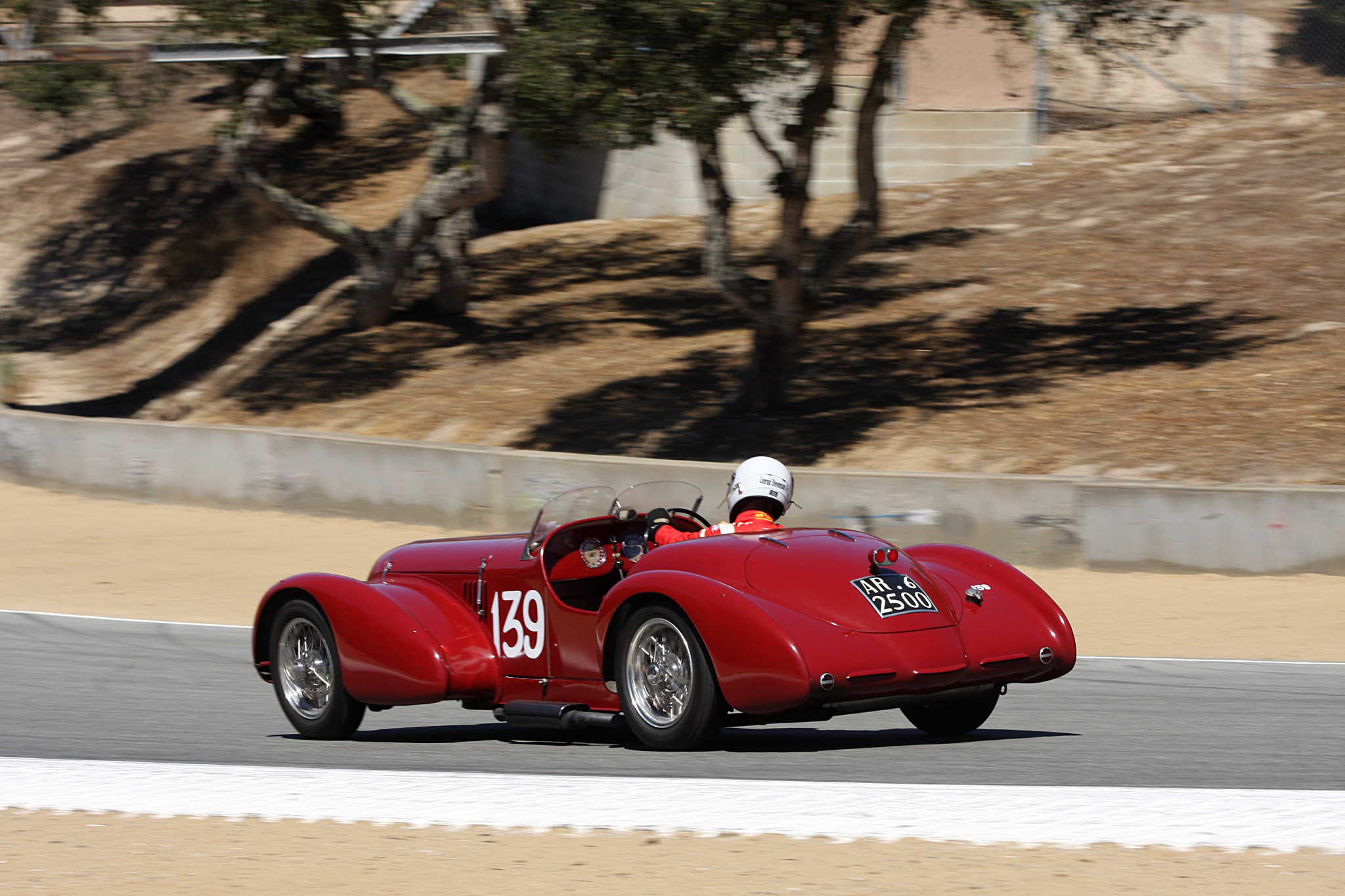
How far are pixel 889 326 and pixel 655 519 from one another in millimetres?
14778

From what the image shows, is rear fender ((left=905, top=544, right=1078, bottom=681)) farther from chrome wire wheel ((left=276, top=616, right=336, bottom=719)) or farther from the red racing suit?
chrome wire wheel ((left=276, top=616, right=336, bottom=719))

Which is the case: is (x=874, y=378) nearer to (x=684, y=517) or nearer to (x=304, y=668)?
(x=684, y=517)

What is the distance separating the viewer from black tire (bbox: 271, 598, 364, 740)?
718 centimetres

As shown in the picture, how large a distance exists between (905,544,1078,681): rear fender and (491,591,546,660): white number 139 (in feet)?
5.58

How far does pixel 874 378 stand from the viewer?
19344 mm

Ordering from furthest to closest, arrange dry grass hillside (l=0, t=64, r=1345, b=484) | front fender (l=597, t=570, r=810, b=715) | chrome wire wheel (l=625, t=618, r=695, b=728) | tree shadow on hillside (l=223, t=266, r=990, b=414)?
tree shadow on hillside (l=223, t=266, r=990, b=414) → dry grass hillside (l=0, t=64, r=1345, b=484) → chrome wire wheel (l=625, t=618, r=695, b=728) → front fender (l=597, t=570, r=810, b=715)

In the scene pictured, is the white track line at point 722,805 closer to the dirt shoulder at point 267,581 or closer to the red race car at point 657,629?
the red race car at point 657,629

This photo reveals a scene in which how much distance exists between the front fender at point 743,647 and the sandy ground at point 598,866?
1.19 meters

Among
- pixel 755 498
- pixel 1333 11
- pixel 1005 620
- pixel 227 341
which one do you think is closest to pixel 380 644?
pixel 755 498

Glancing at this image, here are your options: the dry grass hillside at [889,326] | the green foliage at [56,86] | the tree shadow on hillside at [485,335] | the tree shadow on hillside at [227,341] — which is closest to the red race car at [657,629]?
the dry grass hillside at [889,326]

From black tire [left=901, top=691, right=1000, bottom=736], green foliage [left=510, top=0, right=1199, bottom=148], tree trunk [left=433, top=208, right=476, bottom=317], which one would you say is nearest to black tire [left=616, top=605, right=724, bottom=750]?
black tire [left=901, top=691, right=1000, bottom=736]

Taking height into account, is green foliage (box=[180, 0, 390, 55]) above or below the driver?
above

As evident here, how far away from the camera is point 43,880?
4453 mm

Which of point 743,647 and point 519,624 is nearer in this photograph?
point 743,647
